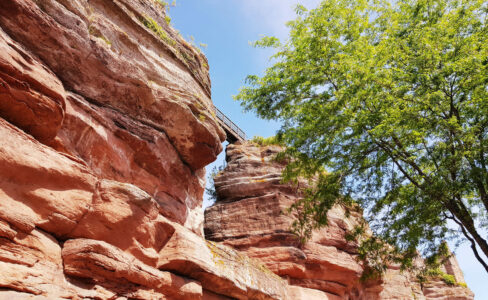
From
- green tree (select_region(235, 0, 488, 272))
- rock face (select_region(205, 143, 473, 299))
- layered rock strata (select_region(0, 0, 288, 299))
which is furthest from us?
rock face (select_region(205, 143, 473, 299))

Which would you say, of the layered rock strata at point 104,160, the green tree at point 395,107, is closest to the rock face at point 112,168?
the layered rock strata at point 104,160

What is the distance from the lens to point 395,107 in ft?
29.6

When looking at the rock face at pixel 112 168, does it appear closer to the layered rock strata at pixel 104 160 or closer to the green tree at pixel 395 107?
the layered rock strata at pixel 104 160

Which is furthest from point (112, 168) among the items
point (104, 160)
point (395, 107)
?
point (395, 107)

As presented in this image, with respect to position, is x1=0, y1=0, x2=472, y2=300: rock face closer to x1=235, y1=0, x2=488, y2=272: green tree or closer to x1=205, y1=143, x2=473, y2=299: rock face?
x1=205, y1=143, x2=473, y2=299: rock face

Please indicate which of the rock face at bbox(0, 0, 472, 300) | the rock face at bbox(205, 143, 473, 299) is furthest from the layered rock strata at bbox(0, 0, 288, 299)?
the rock face at bbox(205, 143, 473, 299)

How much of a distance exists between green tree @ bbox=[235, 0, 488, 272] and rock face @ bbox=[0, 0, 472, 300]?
3137mm

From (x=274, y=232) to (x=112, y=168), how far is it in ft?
25.0

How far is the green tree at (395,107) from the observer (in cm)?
867

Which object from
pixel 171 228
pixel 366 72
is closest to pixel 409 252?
pixel 366 72

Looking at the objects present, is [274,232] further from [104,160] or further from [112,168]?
[104,160]

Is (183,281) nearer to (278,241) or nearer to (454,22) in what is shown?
(278,241)

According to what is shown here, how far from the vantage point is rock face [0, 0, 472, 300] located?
215 inches

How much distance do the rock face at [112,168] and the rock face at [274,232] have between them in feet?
0.33
